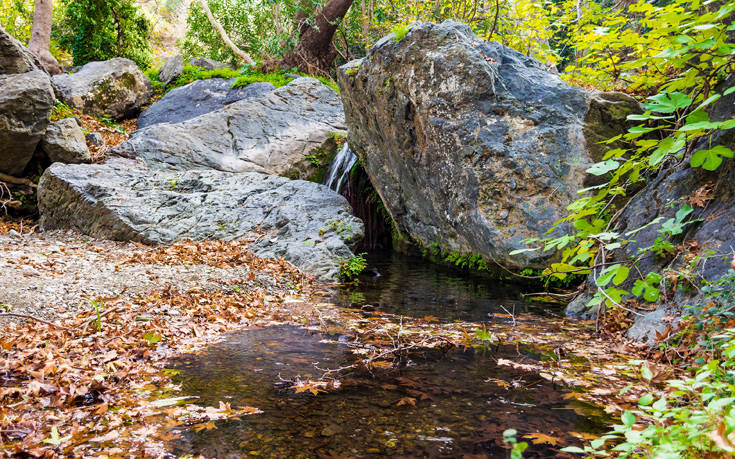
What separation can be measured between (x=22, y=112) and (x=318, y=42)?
876 centimetres

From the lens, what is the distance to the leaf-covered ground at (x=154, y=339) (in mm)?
2471

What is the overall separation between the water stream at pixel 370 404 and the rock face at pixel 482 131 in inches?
111

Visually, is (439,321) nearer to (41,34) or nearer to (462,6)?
(462,6)

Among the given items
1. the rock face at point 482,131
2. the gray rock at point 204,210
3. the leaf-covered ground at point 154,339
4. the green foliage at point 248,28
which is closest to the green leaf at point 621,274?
the leaf-covered ground at point 154,339

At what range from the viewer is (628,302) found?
13.3 ft

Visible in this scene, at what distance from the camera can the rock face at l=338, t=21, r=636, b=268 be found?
Answer: 607cm

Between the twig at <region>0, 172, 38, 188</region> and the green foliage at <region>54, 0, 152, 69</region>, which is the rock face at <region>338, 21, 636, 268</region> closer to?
the twig at <region>0, 172, 38, 188</region>


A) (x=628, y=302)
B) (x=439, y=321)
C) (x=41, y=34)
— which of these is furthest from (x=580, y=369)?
(x=41, y=34)

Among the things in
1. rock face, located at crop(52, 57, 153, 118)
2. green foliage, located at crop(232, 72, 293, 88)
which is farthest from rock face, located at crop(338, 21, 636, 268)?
rock face, located at crop(52, 57, 153, 118)

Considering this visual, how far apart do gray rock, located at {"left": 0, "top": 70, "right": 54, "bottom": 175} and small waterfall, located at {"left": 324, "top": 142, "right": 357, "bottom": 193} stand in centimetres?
574

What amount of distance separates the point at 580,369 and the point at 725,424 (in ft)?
6.31

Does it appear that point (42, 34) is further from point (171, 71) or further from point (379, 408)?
point (379, 408)

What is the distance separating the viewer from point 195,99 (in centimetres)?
1276

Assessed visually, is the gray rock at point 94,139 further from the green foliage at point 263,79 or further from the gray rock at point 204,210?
the green foliage at point 263,79
